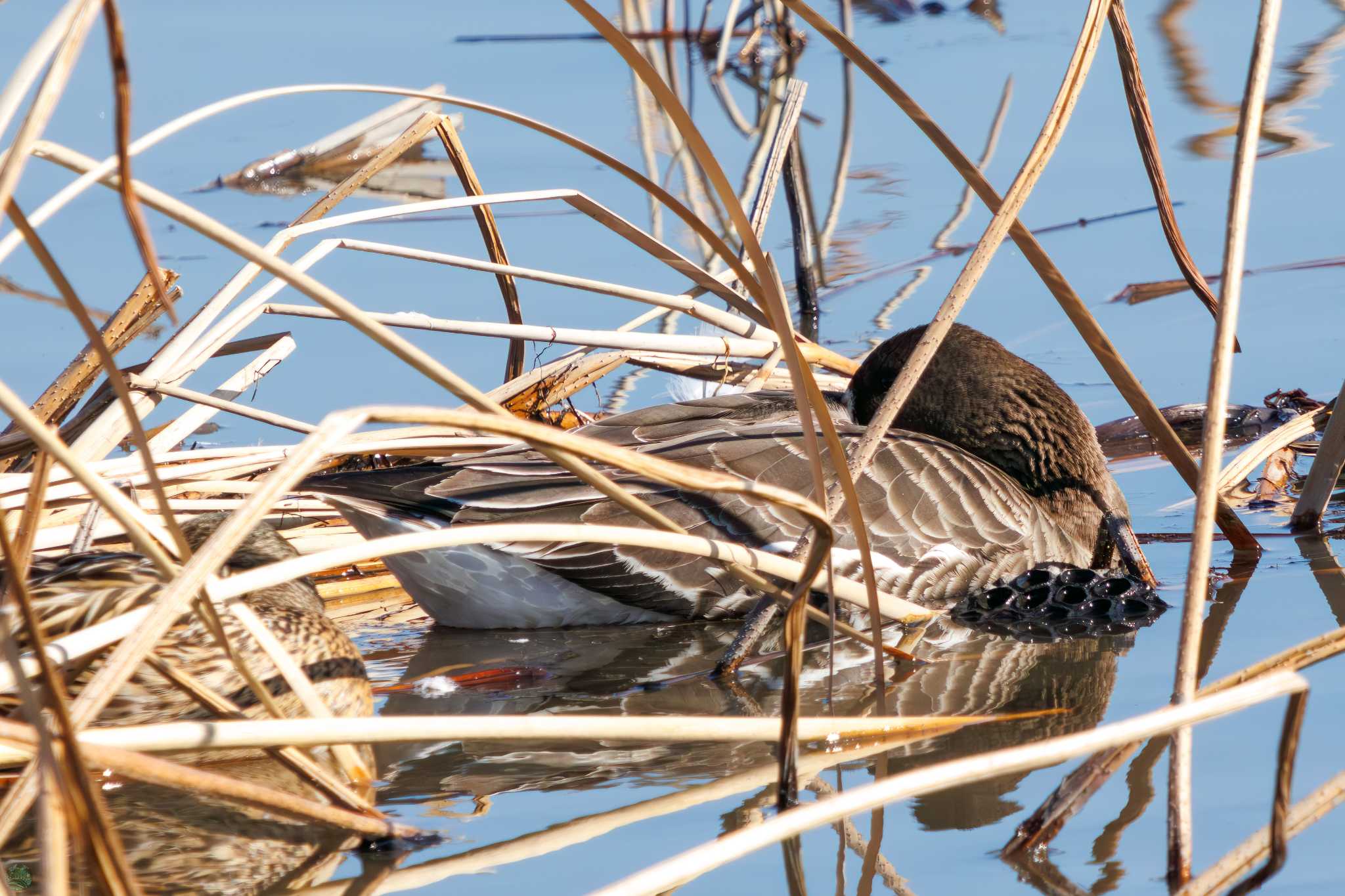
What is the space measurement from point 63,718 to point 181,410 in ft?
14.4

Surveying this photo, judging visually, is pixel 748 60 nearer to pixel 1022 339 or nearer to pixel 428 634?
pixel 1022 339

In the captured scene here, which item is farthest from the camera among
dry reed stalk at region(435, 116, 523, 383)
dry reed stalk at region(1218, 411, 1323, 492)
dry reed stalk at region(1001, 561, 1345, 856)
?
dry reed stalk at region(435, 116, 523, 383)

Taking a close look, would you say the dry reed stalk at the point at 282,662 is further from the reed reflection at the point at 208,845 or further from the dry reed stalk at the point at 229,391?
the dry reed stalk at the point at 229,391

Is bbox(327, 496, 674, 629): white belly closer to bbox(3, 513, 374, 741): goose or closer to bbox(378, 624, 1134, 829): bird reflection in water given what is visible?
bbox(378, 624, 1134, 829): bird reflection in water

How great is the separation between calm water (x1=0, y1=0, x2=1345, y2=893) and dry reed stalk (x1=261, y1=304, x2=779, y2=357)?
92 cm

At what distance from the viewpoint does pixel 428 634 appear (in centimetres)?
484

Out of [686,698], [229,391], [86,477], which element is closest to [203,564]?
[86,477]

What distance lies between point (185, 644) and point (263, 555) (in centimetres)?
64

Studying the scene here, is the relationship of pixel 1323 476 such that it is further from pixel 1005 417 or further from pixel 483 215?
pixel 483 215

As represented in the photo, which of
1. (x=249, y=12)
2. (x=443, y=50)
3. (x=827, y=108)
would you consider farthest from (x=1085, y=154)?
(x=249, y=12)

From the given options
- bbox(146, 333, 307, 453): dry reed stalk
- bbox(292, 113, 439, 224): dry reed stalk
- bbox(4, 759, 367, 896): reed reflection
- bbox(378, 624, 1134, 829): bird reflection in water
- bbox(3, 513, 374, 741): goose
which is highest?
bbox(292, 113, 439, 224): dry reed stalk

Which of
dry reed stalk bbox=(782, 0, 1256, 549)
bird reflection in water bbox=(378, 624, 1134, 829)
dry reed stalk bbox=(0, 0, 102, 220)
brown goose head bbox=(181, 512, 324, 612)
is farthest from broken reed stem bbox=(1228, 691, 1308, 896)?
brown goose head bbox=(181, 512, 324, 612)

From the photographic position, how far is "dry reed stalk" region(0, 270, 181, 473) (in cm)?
470

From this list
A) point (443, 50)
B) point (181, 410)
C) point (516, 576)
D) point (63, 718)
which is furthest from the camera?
point (443, 50)
